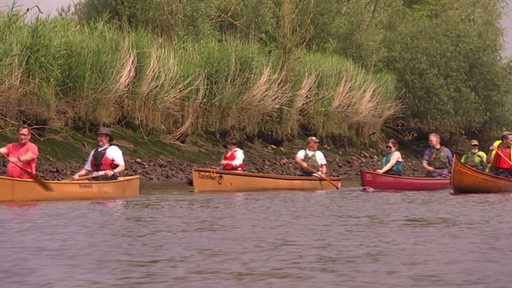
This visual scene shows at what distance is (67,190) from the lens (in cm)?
2353

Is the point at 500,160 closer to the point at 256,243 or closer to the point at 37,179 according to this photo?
the point at 37,179

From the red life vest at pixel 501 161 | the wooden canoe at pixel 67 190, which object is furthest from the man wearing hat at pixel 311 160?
the wooden canoe at pixel 67 190

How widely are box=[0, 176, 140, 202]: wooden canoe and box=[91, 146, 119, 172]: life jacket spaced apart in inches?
14.2

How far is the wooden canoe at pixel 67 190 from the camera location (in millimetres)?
22609

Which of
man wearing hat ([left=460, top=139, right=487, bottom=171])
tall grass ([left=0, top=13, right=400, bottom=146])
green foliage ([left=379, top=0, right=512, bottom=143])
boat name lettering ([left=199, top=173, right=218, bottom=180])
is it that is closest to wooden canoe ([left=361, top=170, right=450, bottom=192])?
man wearing hat ([left=460, top=139, right=487, bottom=171])

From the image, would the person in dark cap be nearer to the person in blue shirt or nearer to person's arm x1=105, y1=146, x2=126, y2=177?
the person in blue shirt

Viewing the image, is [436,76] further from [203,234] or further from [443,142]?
[203,234]

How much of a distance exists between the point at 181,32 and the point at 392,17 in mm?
18705

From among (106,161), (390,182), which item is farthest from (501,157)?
(106,161)

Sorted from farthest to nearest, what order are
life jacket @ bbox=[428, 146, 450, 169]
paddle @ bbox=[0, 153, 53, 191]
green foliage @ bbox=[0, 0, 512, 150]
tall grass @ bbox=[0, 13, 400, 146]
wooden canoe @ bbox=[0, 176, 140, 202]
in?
green foliage @ bbox=[0, 0, 512, 150] → tall grass @ bbox=[0, 13, 400, 146] → life jacket @ bbox=[428, 146, 450, 169] → wooden canoe @ bbox=[0, 176, 140, 202] → paddle @ bbox=[0, 153, 53, 191]

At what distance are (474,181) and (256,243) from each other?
40.5 ft

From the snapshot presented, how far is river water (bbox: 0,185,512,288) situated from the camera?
12875 millimetres

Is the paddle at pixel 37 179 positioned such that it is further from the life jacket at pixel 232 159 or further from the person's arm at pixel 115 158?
the life jacket at pixel 232 159

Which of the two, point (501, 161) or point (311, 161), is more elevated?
point (501, 161)
